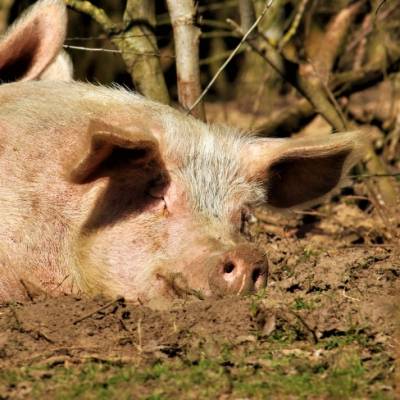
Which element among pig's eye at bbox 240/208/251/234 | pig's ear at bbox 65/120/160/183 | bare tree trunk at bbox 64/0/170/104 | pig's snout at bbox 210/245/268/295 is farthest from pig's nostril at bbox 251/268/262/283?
bare tree trunk at bbox 64/0/170/104

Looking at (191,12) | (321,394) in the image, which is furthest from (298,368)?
(191,12)

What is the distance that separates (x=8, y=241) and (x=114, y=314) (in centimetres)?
62

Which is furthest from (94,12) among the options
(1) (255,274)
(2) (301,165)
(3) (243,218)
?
(1) (255,274)

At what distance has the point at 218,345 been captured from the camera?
3512mm

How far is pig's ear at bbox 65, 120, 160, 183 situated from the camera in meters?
3.75

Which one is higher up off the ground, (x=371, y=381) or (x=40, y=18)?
(x=40, y=18)

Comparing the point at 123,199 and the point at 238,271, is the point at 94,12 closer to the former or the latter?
the point at 123,199

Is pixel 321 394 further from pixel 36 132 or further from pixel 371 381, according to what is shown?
pixel 36 132

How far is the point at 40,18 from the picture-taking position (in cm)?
537

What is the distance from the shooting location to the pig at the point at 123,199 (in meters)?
3.92

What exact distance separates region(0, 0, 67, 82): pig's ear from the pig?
81 cm

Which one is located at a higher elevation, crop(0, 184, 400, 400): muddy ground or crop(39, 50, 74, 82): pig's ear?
crop(39, 50, 74, 82): pig's ear

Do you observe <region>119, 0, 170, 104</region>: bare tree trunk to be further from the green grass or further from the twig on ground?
the green grass

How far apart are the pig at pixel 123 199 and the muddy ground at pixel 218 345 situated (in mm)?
135
